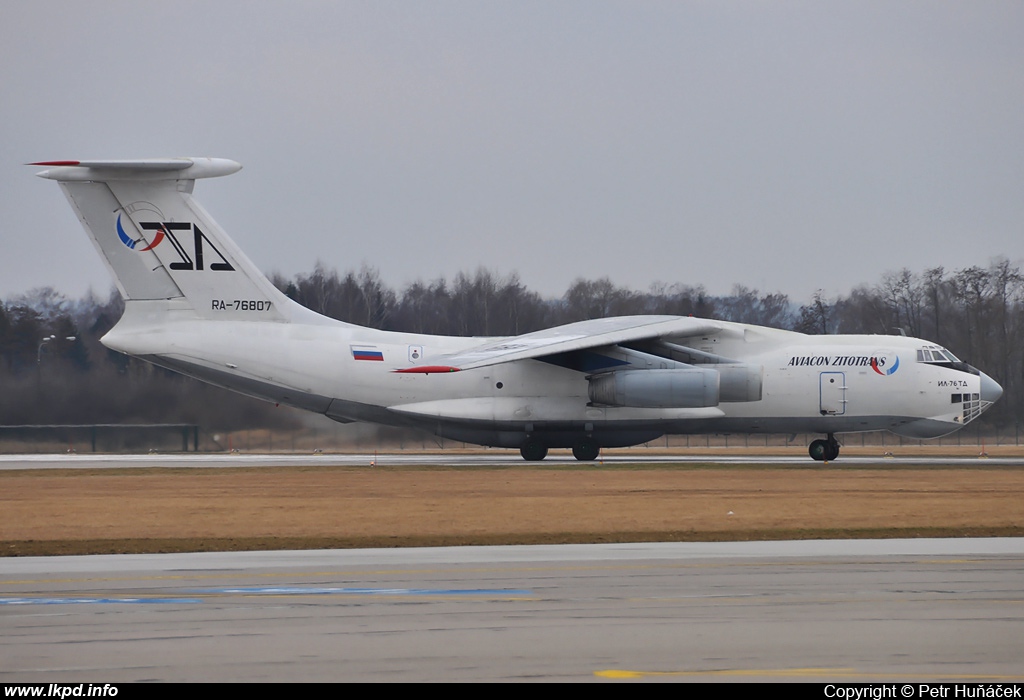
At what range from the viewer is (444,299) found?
57.3 m

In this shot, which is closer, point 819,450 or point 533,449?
point 819,450

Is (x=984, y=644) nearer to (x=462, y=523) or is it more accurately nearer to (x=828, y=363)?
(x=462, y=523)

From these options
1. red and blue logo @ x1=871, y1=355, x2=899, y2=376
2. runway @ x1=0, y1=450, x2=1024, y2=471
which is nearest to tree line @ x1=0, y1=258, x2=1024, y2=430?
runway @ x1=0, y1=450, x2=1024, y2=471

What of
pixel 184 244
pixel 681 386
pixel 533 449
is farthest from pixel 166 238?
pixel 681 386

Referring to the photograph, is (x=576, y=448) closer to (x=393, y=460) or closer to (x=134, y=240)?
(x=393, y=460)

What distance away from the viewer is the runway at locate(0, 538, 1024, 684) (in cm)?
657

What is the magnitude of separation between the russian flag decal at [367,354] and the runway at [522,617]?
17.1 metres

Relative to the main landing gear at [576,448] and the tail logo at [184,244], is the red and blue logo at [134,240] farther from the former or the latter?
the main landing gear at [576,448]

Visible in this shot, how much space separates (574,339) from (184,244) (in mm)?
10151

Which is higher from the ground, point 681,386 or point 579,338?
point 579,338

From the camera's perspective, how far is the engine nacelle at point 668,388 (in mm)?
27891

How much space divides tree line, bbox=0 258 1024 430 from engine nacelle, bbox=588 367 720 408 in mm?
12067

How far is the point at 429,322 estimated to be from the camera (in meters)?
52.2

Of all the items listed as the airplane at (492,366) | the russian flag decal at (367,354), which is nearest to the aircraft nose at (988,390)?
the airplane at (492,366)
